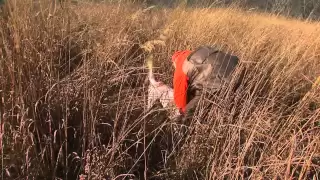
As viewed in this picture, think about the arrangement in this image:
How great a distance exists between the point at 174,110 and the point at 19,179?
1085 millimetres

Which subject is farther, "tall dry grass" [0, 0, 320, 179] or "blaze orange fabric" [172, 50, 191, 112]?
"blaze orange fabric" [172, 50, 191, 112]

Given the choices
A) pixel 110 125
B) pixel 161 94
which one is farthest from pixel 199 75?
pixel 110 125

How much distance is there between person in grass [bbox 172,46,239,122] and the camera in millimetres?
2732

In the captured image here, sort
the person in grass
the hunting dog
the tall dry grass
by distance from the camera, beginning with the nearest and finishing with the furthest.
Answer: the tall dry grass
the hunting dog
the person in grass

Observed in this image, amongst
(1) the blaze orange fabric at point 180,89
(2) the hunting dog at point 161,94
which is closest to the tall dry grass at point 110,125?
(2) the hunting dog at point 161,94

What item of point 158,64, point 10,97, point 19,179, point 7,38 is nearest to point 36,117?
point 10,97

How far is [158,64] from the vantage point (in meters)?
3.56

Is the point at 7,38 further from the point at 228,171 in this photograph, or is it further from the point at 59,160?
the point at 228,171

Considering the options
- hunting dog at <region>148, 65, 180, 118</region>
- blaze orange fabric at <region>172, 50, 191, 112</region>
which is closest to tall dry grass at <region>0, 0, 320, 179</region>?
hunting dog at <region>148, 65, 180, 118</region>

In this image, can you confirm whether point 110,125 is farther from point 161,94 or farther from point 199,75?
point 199,75

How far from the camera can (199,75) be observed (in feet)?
9.26

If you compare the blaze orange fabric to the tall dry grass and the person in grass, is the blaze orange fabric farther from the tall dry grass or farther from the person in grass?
the tall dry grass

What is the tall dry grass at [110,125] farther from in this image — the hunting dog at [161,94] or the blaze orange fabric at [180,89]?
the blaze orange fabric at [180,89]

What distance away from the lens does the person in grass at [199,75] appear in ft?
8.96
